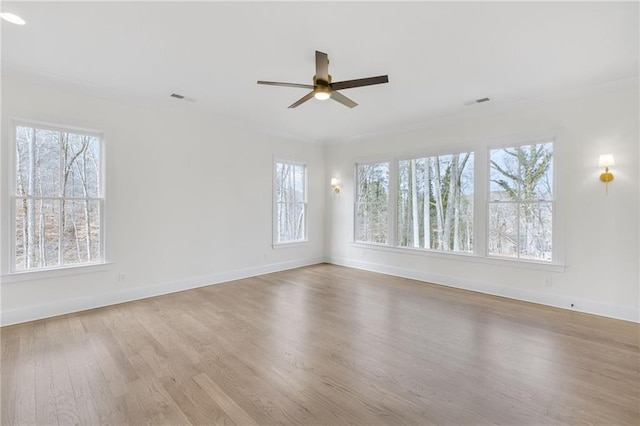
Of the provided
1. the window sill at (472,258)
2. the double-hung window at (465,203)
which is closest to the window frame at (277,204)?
the double-hung window at (465,203)

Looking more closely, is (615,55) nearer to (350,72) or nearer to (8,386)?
(350,72)

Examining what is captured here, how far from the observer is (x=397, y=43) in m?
2.73

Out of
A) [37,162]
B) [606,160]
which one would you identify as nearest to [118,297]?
[37,162]

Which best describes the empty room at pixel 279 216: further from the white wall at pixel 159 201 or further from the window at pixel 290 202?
the window at pixel 290 202

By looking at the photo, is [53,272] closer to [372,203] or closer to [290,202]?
[290,202]

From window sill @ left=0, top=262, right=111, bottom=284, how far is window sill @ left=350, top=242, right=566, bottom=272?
457 cm

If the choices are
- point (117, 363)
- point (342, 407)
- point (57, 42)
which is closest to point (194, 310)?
point (117, 363)

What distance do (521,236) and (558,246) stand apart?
45cm

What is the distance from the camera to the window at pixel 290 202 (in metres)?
6.21

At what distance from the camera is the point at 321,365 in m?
2.48

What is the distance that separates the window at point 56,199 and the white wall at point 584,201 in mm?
5528

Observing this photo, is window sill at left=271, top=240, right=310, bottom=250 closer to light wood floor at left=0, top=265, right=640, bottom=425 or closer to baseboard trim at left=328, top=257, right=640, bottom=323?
baseboard trim at left=328, top=257, right=640, bottom=323

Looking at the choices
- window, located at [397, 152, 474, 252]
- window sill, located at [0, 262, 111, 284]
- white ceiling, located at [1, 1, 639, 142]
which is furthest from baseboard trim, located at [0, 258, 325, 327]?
window, located at [397, 152, 474, 252]

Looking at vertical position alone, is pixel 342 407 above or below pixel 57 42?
below
